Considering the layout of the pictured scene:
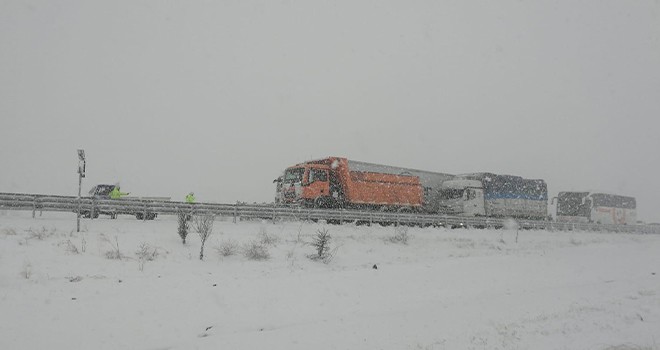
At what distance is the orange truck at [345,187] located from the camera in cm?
2144

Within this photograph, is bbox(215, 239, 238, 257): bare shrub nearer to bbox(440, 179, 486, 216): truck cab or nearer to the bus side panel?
bbox(440, 179, 486, 216): truck cab

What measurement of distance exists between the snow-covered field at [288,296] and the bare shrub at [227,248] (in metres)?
0.10

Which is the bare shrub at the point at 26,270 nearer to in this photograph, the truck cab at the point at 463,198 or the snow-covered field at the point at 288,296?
the snow-covered field at the point at 288,296

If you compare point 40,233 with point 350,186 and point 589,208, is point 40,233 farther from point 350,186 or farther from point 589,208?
point 589,208

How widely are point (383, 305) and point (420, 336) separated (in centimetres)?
214

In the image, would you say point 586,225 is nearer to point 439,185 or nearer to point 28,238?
point 439,185

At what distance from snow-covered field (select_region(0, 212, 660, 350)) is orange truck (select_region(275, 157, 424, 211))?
5684 mm

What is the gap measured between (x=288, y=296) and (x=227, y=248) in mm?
3711

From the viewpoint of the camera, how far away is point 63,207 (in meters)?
14.9

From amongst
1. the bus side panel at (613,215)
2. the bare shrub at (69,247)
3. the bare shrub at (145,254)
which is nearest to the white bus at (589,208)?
→ the bus side panel at (613,215)

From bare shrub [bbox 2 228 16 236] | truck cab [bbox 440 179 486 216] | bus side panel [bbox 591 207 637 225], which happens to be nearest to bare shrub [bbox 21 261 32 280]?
bare shrub [bbox 2 228 16 236]

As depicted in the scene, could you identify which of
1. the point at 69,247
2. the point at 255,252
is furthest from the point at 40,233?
the point at 255,252

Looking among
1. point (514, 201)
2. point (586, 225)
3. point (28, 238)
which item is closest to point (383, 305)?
point (28, 238)

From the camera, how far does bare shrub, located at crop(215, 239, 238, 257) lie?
12219 millimetres
